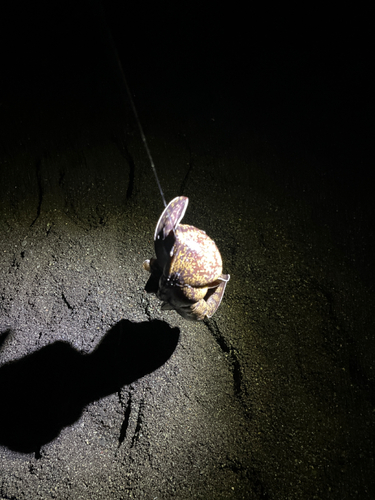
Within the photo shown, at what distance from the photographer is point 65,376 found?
1649 millimetres

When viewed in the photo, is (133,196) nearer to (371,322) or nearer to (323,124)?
(323,124)

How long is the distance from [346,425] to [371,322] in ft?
1.78

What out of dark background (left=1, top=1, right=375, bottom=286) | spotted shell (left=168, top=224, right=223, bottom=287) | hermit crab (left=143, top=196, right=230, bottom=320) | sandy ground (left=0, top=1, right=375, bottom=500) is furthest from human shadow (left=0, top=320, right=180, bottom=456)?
dark background (left=1, top=1, right=375, bottom=286)

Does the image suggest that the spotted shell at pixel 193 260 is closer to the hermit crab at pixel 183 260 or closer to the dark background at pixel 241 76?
the hermit crab at pixel 183 260

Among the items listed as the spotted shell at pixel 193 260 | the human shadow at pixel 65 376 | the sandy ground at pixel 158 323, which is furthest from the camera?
the human shadow at pixel 65 376

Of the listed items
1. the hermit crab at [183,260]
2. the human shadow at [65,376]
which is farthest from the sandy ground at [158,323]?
the hermit crab at [183,260]

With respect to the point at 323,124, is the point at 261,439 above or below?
below

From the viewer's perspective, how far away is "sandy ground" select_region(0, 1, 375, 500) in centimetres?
145

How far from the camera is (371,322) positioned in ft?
4.93

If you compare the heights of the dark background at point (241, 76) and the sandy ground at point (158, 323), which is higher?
the dark background at point (241, 76)

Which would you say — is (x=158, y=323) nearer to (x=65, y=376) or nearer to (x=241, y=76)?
(x=65, y=376)

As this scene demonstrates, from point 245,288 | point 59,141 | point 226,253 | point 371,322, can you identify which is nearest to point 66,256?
point 59,141

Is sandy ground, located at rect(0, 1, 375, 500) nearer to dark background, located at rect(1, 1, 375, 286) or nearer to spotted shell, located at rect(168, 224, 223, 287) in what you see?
dark background, located at rect(1, 1, 375, 286)

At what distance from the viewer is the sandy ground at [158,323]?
1.45 m
